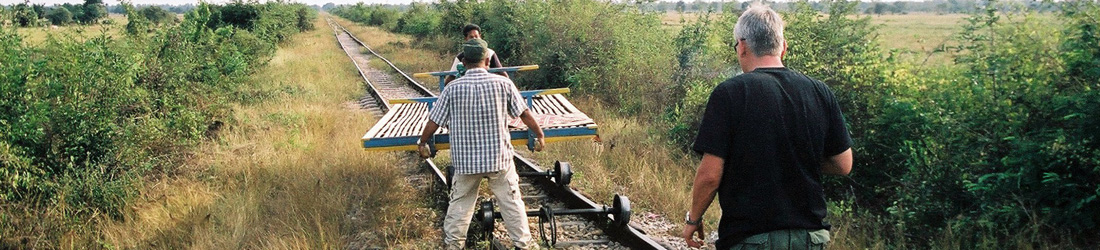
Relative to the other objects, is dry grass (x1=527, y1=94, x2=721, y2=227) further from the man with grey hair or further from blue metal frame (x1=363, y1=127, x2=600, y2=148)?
the man with grey hair

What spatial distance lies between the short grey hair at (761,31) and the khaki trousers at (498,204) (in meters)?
2.54

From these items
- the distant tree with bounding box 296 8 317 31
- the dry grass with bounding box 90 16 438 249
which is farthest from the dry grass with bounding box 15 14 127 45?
the distant tree with bounding box 296 8 317 31

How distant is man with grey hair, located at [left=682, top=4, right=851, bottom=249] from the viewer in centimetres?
255

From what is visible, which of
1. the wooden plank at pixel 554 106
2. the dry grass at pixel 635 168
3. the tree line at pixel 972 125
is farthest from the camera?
the wooden plank at pixel 554 106

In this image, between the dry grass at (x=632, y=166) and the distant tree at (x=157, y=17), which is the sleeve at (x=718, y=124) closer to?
the dry grass at (x=632, y=166)

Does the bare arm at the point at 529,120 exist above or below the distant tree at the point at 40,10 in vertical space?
below

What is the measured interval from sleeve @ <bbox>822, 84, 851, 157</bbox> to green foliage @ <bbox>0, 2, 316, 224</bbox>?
5904 mm

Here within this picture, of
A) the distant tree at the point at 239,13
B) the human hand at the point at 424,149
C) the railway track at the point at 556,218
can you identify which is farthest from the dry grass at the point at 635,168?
the distant tree at the point at 239,13

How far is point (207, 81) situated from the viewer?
11414 millimetres

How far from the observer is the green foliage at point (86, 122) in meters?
6.34

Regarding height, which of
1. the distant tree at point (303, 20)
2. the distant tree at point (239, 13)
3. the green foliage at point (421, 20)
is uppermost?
the distant tree at point (239, 13)

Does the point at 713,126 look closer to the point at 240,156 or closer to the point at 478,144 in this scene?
the point at 478,144

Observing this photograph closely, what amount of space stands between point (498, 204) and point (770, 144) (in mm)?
2830

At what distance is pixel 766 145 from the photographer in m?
2.57
